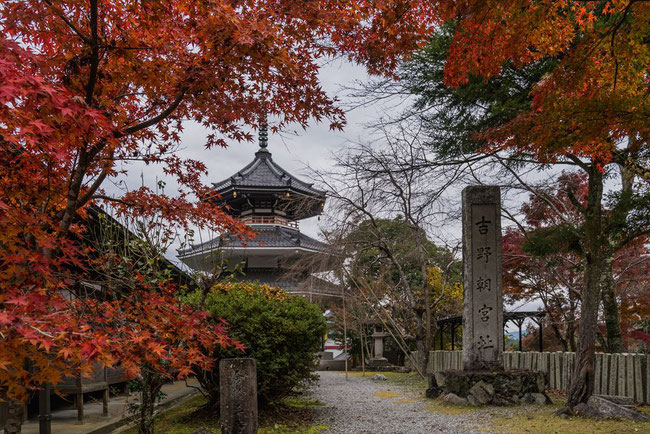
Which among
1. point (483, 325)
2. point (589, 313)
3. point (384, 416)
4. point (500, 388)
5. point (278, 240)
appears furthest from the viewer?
point (278, 240)

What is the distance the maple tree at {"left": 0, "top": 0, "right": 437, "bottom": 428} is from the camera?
2.63 meters

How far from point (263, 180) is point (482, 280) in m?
15.3

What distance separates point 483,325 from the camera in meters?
8.88

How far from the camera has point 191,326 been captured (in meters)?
3.85

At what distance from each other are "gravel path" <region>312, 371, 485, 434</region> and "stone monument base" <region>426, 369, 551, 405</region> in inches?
28.5

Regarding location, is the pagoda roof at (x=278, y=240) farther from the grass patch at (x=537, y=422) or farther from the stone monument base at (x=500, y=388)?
the grass patch at (x=537, y=422)

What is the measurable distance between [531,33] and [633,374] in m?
5.61

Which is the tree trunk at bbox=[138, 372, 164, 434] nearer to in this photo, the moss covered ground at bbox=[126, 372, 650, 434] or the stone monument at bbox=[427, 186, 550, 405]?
the moss covered ground at bbox=[126, 372, 650, 434]

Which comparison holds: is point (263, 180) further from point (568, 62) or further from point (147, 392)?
point (568, 62)

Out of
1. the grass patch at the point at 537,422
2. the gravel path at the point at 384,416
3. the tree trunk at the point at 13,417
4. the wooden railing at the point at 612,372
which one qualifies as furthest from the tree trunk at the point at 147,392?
the wooden railing at the point at 612,372

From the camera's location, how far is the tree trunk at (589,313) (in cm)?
676

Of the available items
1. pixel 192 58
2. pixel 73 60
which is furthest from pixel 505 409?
pixel 73 60

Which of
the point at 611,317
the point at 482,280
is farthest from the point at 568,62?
the point at 611,317

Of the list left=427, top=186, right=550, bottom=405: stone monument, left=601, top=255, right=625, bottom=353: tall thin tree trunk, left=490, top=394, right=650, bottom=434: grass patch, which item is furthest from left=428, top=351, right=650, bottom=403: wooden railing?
left=427, top=186, right=550, bottom=405: stone monument
